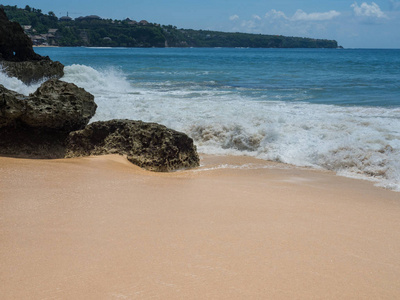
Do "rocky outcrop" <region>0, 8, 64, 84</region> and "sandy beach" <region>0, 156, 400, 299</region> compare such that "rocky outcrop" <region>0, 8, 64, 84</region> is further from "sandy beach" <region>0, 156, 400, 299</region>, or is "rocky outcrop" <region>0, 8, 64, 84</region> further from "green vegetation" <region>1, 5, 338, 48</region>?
"green vegetation" <region>1, 5, 338, 48</region>

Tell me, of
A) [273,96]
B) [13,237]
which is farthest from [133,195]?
[273,96]

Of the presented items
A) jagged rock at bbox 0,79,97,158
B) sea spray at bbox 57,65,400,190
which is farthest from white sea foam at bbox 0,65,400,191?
jagged rock at bbox 0,79,97,158

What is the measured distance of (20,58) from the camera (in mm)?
16984

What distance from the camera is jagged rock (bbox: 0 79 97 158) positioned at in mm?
5387

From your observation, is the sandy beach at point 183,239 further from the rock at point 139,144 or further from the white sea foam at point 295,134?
the white sea foam at point 295,134

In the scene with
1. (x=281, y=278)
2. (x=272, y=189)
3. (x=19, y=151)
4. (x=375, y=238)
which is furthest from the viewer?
(x=19, y=151)

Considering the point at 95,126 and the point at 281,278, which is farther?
the point at 95,126

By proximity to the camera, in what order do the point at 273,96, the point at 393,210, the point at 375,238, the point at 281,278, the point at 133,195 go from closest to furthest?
the point at 281,278, the point at 375,238, the point at 133,195, the point at 393,210, the point at 273,96

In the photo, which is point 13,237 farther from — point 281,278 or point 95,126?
point 95,126

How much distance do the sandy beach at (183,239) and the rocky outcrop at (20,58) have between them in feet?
41.2

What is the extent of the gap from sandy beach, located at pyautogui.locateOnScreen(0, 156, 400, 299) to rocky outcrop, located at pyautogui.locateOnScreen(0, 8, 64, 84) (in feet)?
41.2

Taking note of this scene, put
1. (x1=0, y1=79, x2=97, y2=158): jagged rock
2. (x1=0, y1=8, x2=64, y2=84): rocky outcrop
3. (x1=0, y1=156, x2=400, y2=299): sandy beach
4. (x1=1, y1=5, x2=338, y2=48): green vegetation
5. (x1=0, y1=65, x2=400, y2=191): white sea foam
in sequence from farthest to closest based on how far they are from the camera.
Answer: (x1=1, y1=5, x2=338, y2=48): green vegetation < (x1=0, y1=8, x2=64, y2=84): rocky outcrop < (x1=0, y1=65, x2=400, y2=191): white sea foam < (x1=0, y1=79, x2=97, y2=158): jagged rock < (x1=0, y1=156, x2=400, y2=299): sandy beach

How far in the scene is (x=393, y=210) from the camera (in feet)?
13.2

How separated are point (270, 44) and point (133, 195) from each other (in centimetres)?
14646
